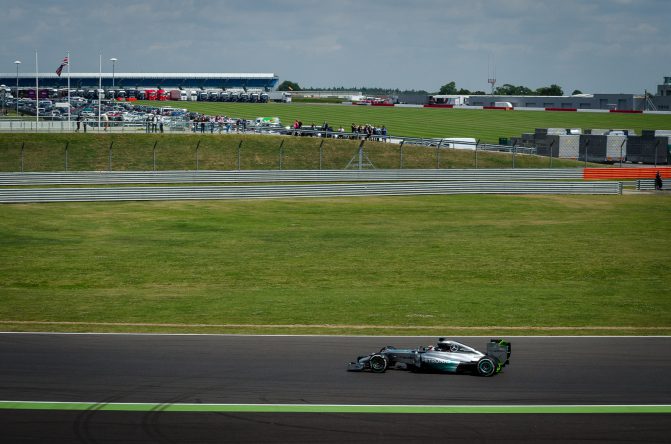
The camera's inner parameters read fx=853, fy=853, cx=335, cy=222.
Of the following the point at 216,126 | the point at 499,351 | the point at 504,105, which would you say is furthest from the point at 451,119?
the point at 499,351

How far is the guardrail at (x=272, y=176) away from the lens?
44594mm

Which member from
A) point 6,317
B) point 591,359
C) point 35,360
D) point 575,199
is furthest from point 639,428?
point 575,199

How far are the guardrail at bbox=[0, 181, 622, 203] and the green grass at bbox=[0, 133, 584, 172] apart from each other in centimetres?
383

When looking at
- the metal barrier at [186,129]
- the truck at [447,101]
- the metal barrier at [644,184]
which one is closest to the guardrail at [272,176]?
the metal barrier at [644,184]

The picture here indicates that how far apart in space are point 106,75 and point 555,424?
654ft

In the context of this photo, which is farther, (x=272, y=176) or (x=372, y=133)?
(x=372, y=133)

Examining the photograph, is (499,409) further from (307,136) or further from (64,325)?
(307,136)

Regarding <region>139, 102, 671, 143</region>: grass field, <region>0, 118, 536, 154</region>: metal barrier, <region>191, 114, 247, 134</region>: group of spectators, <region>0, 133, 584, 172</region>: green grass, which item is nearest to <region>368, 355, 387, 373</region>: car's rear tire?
<region>0, 133, 584, 172</region>: green grass

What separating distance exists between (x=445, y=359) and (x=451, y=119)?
94.6m

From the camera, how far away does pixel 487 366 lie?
14.7 m

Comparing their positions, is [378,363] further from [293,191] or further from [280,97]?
[280,97]

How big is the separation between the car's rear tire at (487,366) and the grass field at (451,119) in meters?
67.3

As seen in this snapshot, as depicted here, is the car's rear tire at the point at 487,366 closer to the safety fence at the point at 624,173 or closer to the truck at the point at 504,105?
the safety fence at the point at 624,173

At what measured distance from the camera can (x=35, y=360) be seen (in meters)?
15.5
